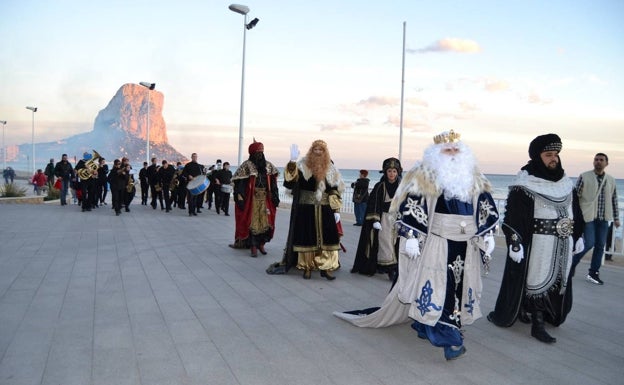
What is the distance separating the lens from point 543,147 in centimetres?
496

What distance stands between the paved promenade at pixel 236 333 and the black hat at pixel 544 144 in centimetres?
190

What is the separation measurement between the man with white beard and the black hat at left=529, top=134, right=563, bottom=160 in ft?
2.79

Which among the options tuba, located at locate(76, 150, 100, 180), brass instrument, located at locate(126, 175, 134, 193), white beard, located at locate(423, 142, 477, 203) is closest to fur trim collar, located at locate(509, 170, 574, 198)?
white beard, located at locate(423, 142, 477, 203)

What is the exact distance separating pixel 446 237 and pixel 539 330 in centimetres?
154

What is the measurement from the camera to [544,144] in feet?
16.3

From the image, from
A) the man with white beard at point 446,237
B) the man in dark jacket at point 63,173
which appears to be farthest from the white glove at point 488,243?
the man in dark jacket at point 63,173

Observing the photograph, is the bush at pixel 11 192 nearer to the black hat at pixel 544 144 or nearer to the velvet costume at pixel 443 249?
the velvet costume at pixel 443 249

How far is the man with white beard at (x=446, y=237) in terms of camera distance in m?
4.38

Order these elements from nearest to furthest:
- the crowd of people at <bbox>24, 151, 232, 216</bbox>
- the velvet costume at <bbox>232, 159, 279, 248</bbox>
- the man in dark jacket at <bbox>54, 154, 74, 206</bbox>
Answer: the velvet costume at <bbox>232, 159, 279, 248</bbox> < the crowd of people at <bbox>24, 151, 232, 216</bbox> < the man in dark jacket at <bbox>54, 154, 74, 206</bbox>

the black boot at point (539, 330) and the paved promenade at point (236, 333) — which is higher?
the black boot at point (539, 330)

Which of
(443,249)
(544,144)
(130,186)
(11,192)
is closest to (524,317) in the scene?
(443,249)

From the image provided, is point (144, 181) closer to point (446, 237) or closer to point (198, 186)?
point (198, 186)

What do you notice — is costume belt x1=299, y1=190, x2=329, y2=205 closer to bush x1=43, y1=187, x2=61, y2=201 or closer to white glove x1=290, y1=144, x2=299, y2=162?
white glove x1=290, y1=144, x2=299, y2=162

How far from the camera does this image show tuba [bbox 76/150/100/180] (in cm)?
1607
